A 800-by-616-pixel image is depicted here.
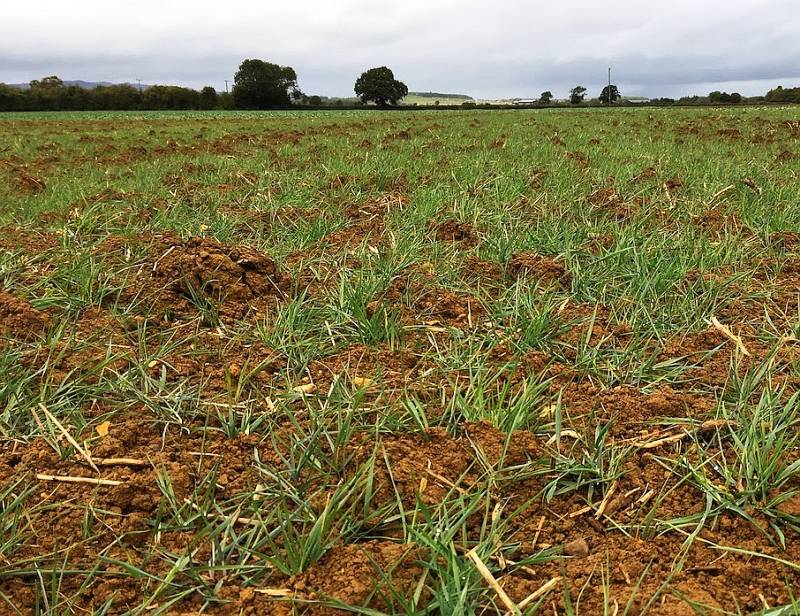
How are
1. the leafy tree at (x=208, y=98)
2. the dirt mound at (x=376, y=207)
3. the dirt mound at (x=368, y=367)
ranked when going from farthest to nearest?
the leafy tree at (x=208, y=98), the dirt mound at (x=376, y=207), the dirt mound at (x=368, y=367)

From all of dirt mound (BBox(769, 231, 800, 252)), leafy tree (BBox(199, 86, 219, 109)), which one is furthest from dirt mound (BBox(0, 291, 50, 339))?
leafy tree (BBox(199, 86, 219, 109))

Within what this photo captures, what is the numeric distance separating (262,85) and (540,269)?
75402 mm

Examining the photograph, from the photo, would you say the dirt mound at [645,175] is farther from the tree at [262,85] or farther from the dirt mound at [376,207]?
the tree at [262,85]

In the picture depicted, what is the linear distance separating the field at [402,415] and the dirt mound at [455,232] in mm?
20

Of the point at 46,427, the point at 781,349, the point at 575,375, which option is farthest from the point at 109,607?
the point at 781,349

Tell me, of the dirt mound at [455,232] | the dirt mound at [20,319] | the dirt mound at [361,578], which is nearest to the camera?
the dirt mound at [361,578]

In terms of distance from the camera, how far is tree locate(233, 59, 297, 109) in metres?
67.8

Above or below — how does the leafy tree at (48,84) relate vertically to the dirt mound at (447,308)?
above

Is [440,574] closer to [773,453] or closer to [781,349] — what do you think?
[773,453]

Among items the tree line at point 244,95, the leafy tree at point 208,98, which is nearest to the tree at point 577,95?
the tree line at point 244,95

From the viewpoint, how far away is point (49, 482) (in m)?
1.56

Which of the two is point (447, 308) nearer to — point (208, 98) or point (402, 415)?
point (402, 415)

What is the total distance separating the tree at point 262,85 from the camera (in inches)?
2667

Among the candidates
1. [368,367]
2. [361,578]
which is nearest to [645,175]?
[368,367]
